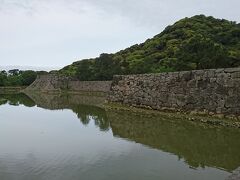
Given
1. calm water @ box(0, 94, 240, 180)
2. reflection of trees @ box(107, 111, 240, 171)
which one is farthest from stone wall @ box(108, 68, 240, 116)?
calm water @ box(0, 94, 240, 180)

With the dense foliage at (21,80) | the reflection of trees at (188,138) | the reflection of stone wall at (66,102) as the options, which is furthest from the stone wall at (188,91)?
the dense foliage at (21,80)

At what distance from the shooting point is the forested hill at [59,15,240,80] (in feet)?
86.2

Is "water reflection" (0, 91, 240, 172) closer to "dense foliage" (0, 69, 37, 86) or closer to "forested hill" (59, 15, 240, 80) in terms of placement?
"forested hill" (59, 15, 240, 80)

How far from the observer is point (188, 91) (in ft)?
52.9

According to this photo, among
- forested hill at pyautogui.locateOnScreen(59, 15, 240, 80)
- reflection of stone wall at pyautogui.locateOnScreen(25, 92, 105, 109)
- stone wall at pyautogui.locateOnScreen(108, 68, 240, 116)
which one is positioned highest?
forested hill at pyautogui.locateOnScreen(59, 15, 240, 80)

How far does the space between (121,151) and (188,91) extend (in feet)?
23.8

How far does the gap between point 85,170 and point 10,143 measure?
170 inches

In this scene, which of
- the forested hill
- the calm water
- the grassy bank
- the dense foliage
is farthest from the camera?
the dense foliage

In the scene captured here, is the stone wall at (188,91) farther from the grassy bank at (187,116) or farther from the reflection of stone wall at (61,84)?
the reflection of stone wall at (61,84)

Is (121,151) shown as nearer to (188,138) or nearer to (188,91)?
(188,138)

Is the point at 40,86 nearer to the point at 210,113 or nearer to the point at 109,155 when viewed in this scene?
the point at 210,113

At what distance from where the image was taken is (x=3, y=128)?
1477 cm

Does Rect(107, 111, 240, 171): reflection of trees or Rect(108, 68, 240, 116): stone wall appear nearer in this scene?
Rect(107, 111, 240, 171): reflection of trees

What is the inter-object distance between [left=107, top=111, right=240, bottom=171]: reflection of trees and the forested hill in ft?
36.8
